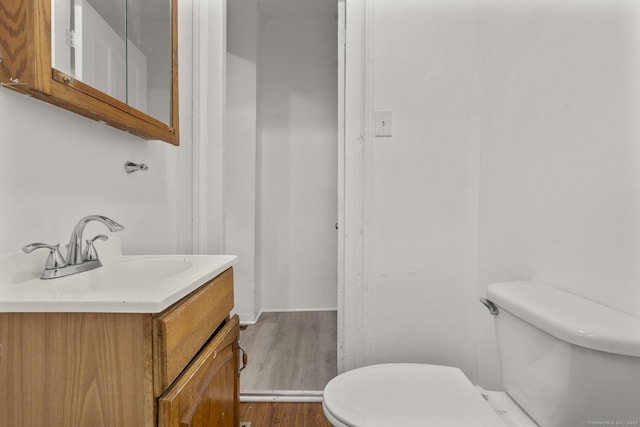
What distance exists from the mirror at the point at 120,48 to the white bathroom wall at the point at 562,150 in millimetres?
1235

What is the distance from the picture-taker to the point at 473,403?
0.84 meters

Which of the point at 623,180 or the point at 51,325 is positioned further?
the point at 623,180

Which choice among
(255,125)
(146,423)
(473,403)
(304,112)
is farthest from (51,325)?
(304,112)

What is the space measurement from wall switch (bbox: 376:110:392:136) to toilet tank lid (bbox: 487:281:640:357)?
0.74m

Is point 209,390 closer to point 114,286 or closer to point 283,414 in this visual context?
point 114,286

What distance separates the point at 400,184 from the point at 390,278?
0.39m

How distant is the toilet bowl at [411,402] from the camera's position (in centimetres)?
77

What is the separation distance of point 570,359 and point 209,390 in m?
0.78

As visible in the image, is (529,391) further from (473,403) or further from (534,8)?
(534,8)

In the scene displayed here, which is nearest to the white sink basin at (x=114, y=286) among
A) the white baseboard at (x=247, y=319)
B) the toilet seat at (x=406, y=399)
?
the toilet seat at (x=406, y=399)

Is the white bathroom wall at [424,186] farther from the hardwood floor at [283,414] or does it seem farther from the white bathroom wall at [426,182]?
the hardwood floor at [283,414]

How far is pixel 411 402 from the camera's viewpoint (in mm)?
852

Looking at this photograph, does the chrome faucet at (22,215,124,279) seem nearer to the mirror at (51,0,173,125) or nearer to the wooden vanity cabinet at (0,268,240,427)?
the wooden vanity cabinet at (0,268,240,427)

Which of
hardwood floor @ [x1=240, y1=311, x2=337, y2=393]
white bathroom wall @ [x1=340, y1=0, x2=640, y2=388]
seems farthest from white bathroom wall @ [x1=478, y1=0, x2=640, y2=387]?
hardwood floor @ [x1=240, y1=311, x2=337, y2=393]
